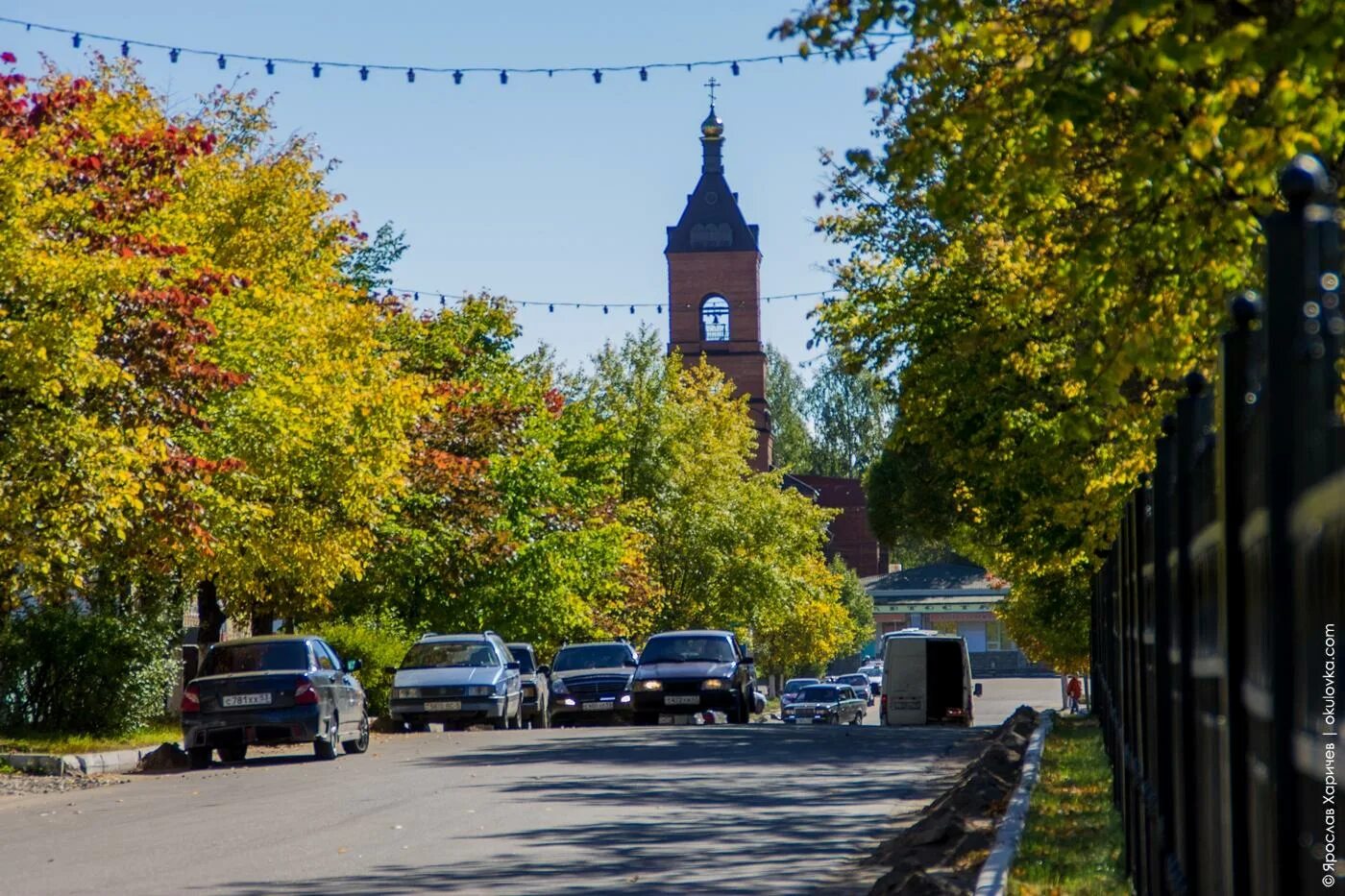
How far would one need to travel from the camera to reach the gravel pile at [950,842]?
31.2ft

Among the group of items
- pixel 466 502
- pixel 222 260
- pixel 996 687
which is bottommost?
pixel 996 687

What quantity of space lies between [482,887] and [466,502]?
30.3m

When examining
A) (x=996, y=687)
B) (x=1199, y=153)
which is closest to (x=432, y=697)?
(x=1199, y=153)

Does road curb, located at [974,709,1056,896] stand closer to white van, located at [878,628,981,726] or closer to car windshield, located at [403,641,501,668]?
car windshield, located at [403,641,501,668]

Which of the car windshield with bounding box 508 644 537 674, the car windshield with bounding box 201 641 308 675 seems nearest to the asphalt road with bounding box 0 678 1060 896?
the car windshield with bounding box 201 641 308 675

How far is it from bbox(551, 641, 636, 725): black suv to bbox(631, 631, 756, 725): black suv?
4154 millimetres

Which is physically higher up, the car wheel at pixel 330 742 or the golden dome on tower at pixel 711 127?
the golden dome on tower at pixel 711 127

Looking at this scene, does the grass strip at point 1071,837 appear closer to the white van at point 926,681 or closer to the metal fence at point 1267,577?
the metal fence at point 1267,577

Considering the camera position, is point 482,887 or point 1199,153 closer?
point 1199,153

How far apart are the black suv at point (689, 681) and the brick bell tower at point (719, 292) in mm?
73035

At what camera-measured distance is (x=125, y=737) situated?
25.4m

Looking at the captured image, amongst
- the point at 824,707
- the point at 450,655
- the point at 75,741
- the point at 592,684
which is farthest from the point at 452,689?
the point at 824,707

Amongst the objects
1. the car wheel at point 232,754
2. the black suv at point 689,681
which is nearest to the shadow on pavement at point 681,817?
the car wheel at point 232,754

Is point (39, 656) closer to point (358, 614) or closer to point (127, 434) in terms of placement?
point (127, 434)
